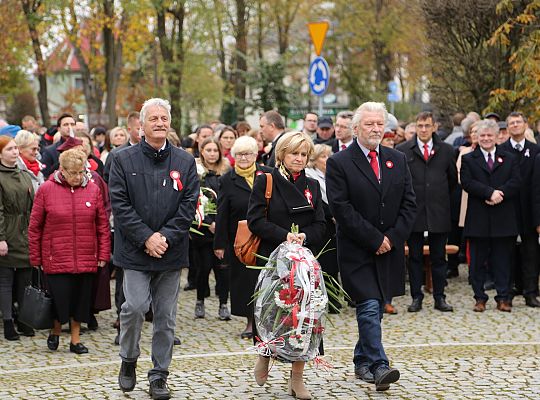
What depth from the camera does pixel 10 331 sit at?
11.7 m

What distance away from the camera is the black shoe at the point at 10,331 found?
11617 millimetres

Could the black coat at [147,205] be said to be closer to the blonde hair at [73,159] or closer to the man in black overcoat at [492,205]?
the blonde hair at [73,159]

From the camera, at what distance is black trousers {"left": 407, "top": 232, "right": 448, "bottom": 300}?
43.5ft

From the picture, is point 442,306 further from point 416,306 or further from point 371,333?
point 371,333

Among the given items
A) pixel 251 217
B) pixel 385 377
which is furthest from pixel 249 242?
pixel 385 377

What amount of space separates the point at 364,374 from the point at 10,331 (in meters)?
4.44

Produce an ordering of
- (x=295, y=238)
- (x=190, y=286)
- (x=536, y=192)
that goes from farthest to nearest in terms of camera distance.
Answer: (x=190, y=286) < (x=536, y=192) < (x=295, y=238)

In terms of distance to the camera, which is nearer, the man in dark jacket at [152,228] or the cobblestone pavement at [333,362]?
the man in dark jacket at [152,228]

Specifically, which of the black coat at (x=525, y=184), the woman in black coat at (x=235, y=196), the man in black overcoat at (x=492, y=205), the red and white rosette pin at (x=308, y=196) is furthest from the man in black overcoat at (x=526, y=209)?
the red and white rosette pin at (x=308, y=196)

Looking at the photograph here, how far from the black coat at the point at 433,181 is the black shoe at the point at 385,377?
497 cm

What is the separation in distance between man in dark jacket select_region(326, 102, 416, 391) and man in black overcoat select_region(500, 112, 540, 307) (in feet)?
15.5

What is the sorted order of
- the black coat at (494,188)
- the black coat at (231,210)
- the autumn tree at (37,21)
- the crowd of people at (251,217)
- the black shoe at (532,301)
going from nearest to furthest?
the crowd of people at (251,217) < the black coat at (231,210) < the black coat at (494,188) < the black shoe at (532,301) < the autumn tree at (37,21)

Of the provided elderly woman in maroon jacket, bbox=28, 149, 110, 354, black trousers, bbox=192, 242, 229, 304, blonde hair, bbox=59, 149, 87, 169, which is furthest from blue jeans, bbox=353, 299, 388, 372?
black trousers, bbox=192, 242, 229, 304

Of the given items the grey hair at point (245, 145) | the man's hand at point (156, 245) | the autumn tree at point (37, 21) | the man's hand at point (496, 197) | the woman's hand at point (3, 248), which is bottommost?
the woman's hand at point (3, 248)
